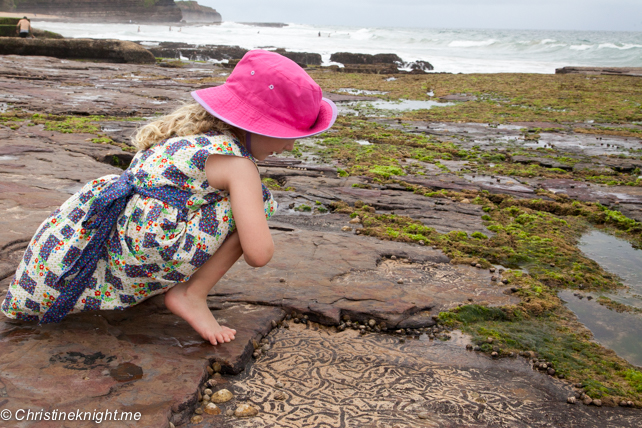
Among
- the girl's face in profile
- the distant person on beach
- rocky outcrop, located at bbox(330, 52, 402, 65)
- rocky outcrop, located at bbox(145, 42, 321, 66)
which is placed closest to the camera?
the girl's face in profile

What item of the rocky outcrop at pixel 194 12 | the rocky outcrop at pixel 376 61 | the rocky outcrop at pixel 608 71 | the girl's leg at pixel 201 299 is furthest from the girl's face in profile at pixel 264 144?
the rocky outcrop at pixel 194 12

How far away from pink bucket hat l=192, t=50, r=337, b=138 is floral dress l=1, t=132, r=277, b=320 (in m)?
0.12

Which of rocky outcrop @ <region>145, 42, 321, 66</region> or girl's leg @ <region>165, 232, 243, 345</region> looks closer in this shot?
girl's leg @ <region>165, 232, 243, 345</region>

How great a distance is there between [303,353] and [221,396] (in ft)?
1.60

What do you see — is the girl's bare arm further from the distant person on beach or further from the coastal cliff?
the coastal cliff

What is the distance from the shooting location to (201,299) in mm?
2213

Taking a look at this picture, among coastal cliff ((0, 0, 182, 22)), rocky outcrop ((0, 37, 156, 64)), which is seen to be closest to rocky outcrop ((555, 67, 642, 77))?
rocky outcrop ((0, 37, 156, 64))

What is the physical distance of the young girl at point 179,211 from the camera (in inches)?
78.6

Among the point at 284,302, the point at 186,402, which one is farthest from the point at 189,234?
the point at 284,302

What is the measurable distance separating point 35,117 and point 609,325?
298 inches

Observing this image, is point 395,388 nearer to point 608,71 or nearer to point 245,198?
point 245,198

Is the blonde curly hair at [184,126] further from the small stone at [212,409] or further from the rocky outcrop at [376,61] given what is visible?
the rocky outcrop at [376,61]

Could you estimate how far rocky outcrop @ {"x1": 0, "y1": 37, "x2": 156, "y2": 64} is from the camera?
20.4 metres

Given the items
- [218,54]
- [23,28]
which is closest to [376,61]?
[218,54]
